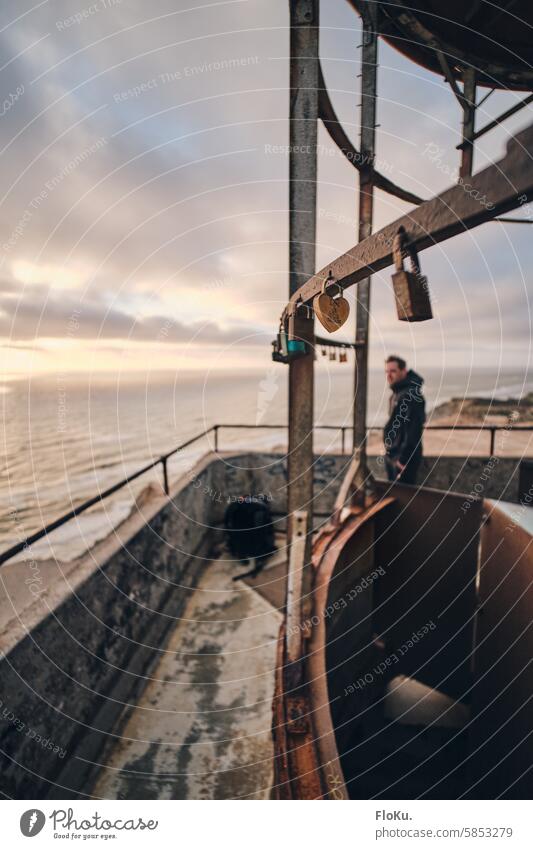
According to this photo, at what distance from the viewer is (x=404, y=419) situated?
468cm

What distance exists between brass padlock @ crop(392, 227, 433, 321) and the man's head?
3609 millimetres

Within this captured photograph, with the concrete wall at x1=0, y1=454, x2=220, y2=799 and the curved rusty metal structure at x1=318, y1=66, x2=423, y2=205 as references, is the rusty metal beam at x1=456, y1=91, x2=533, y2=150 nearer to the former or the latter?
the curved rusty metal structure at x1=318, y1=66, x2=423, y2=205

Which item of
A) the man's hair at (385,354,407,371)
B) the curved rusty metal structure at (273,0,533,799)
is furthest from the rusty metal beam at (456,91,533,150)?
the man's hair at (385,354,407,371)

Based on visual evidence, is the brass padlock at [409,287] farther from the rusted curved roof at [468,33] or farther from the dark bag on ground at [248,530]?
the dark bag on ground at [248,530]

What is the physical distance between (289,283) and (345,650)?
2975 mm

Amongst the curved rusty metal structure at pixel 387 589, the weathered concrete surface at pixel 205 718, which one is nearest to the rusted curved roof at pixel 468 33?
the curved rusty metal structure at pixel 387 589

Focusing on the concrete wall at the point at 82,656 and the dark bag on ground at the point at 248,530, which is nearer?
the concrete wall at the point at 82,656

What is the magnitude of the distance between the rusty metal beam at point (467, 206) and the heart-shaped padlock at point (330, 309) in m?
0.27

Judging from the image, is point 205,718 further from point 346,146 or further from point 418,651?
point 346,146

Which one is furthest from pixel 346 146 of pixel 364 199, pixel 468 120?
pixel 468 120

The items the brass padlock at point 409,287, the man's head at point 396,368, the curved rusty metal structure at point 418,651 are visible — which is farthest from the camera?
the man's head at point 396,368

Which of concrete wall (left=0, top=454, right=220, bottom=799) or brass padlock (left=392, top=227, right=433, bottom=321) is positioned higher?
brass padlock (left=392, top=227, right=433, bottom=321)

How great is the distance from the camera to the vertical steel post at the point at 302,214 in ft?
7.63

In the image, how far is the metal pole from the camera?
3.65m
